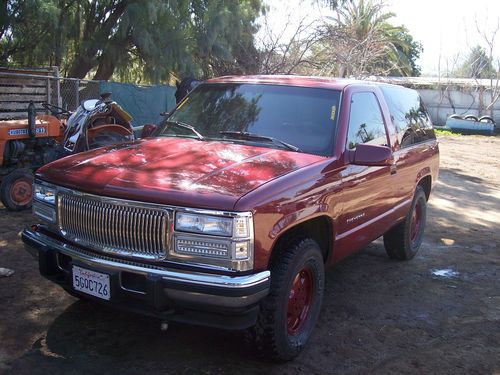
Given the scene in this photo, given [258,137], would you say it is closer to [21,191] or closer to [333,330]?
[333,330]

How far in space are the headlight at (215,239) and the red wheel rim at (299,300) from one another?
73 centimetres

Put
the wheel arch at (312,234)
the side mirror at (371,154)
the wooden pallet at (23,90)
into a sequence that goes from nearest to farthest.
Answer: the wheel arch at (312,234) → the side mirror at (371,154) → the wooden pallet at (23,90)

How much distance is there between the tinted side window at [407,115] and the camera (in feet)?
18.3

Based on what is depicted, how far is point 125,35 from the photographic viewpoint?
1340 cm

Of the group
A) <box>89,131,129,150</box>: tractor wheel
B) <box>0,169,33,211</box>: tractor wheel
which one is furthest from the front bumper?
<box>89,131,129,150</box>: tractor wheel

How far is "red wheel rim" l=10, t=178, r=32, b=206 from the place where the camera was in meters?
7.32

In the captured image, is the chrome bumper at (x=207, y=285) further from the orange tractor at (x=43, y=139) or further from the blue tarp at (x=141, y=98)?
the blue tarp at (x=141, y=98)

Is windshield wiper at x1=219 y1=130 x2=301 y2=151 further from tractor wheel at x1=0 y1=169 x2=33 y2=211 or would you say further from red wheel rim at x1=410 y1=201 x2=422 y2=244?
tractor wheel at x1=0 y1=169 x2=33 y2=211

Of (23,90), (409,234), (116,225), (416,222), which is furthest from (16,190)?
(416,222)

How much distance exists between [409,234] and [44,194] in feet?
13.1

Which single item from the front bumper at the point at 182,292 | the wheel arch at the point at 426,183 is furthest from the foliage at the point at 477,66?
the front bumper at the point at 182,292

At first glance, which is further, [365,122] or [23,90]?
[23,90]

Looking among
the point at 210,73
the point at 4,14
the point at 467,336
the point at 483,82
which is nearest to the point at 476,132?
the point at 483,82

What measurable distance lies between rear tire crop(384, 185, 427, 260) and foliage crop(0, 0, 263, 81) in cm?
836
